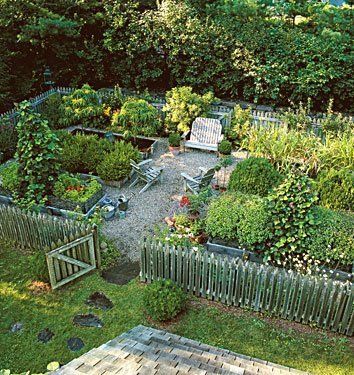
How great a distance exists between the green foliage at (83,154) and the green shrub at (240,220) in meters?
4.71

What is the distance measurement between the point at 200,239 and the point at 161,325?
259 cm

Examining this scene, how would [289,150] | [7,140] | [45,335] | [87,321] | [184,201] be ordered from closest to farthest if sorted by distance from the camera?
[45,335] → [87,321] → [184,201] → [289,150] → [7,140]

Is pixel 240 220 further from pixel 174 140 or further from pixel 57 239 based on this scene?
pixel 174 140

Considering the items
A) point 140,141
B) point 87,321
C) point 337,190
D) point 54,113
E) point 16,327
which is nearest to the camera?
point 16,327

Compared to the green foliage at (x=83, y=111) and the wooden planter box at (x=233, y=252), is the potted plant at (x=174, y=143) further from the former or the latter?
the wooden planter box at (x=233, y=252)

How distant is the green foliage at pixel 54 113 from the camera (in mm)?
17062

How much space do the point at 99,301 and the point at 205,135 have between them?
8.27 m

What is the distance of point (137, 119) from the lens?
53.5 ft

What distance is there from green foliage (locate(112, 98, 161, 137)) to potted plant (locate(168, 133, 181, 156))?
3.15ft

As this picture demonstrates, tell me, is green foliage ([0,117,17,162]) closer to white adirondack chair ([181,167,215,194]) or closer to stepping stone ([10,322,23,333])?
white adirondack chair ([181,167,215,194])

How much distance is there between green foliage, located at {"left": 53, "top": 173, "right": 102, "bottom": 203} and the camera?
11922 mm

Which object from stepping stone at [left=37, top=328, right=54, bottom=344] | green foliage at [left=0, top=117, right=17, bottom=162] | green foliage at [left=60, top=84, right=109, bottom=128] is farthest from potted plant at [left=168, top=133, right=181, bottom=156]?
stepping stone at [left=37, top=328, right=54, bottom=344]

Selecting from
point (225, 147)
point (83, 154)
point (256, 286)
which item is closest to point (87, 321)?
point (256, 286)

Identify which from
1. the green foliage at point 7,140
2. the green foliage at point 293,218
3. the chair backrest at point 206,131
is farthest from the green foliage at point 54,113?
the green foliage at point 293,218
